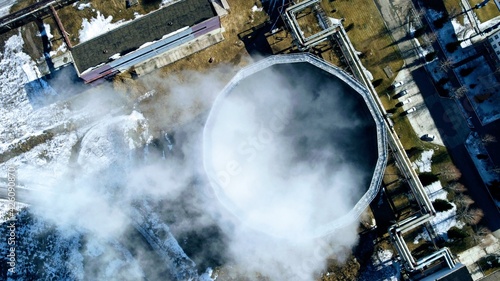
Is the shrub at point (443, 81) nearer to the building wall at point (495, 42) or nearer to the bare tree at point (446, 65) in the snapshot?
the bare tree at point (446, 65)

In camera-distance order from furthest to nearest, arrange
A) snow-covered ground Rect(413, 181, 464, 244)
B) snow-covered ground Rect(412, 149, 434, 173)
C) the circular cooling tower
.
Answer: snow-covered ground Rect(412, 149, 434, 173) < snow-covered ground Rect(413, 181, 464, 244) < the circular cooling tower

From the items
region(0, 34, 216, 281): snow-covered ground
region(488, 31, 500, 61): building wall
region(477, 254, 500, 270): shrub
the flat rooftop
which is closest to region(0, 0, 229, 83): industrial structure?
the flat rooftop

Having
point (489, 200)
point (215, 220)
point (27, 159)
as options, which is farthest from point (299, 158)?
point (27, 159)

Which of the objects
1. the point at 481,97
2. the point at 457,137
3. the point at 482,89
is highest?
the point at 482,89

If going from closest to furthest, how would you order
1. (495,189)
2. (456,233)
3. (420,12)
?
(456,233) → (495,189) → (420,12)

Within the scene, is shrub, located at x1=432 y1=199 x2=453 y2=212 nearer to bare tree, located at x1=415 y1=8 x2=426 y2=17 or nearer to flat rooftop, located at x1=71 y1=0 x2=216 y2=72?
bare tree, located at x1=415 y1=8 x2=426 y2=17

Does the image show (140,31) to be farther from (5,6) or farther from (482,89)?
(482,89)

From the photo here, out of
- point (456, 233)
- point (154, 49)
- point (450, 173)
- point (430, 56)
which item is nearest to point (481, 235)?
point (456, 233)
